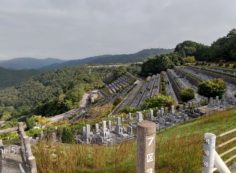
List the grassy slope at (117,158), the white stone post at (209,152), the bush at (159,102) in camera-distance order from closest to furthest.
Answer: the white stone post at (209,152)
the grassy slope at (117,158)
the bush at (159,102)

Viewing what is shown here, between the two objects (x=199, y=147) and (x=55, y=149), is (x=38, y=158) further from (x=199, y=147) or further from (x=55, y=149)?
(x=199, y=147)

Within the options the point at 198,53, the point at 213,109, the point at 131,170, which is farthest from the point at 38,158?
the point at 198,53

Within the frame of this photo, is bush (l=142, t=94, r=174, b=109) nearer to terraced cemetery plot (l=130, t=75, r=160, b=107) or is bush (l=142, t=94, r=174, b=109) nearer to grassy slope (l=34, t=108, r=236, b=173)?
terraced cemetery plot (l=130, t=75, r=160, b=107)

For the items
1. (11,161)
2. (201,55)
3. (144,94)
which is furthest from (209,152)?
(201,55)

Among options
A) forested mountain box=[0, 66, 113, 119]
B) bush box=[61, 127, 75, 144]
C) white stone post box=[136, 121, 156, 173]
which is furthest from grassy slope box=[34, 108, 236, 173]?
forested mountain box=[0, 66, 113, 119]

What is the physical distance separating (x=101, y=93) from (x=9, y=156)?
69481 millimetres

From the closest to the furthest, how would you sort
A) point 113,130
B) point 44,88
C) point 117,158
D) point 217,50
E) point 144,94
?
point 117,158 < point 113,130 < point 144,94 < point 217,50 < point 44,88

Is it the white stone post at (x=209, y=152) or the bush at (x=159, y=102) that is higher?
the white stone post at (x=209, y=152)

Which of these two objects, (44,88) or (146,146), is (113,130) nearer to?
(146,146)

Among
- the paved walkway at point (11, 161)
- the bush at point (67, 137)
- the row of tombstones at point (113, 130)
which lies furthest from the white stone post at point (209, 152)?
the bush at point (67, 137)

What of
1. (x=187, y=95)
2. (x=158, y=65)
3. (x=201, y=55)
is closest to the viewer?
(x=187, y=95)

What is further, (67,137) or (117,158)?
(67,137)

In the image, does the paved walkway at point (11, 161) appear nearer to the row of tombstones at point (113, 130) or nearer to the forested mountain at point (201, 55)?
the row of tombstones at point (113, 130)

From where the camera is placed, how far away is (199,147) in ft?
24.5
